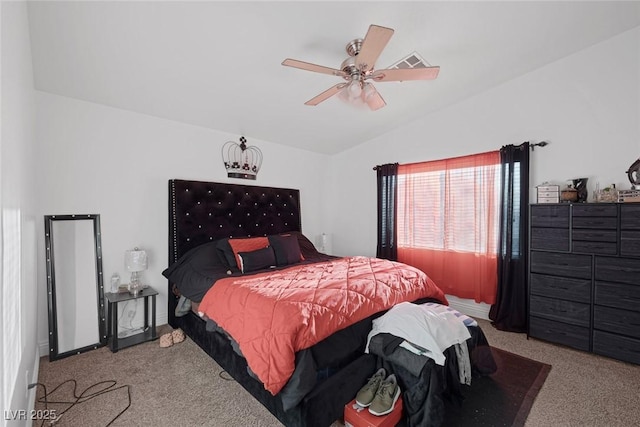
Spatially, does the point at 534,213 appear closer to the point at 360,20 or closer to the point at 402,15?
the point at 402,15

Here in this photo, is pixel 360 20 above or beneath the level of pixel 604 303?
above

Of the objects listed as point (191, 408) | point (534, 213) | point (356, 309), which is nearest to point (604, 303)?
point (534, 213)

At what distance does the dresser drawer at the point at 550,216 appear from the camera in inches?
101

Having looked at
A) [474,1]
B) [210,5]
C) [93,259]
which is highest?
[474,1]

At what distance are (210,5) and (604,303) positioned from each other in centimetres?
382

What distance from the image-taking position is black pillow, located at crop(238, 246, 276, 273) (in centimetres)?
282

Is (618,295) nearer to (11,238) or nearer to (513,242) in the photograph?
(513,242)

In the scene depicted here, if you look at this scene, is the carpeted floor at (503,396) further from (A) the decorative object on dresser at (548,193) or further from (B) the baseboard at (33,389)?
(B) the baseboard at (33,389)

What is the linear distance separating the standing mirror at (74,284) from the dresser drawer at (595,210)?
14.5 ft

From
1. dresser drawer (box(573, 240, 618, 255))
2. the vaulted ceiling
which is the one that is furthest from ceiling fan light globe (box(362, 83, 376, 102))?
dresser drawer (box(573, 240, 618, 255))

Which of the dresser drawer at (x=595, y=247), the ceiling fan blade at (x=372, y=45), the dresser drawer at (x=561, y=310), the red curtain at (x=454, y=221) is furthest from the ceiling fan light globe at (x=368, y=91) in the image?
the dresser drawer at (x=561, y=310)

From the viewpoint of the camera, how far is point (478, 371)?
2.09 m

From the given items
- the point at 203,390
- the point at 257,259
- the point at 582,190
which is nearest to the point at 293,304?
the point at 203,390

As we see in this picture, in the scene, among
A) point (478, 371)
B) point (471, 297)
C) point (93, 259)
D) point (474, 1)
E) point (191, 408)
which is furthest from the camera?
point (471, 297)
